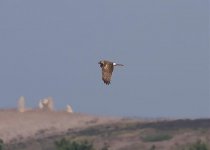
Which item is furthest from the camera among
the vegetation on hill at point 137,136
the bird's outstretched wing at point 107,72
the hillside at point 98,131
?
the hillside at point 98,131

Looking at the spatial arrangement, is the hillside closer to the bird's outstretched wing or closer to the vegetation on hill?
the vegetation on hill

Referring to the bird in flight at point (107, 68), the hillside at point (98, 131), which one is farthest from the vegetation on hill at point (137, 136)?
the bird in flight at point (107, 68)

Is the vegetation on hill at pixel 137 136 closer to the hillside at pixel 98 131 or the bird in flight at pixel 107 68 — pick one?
the hillside at pixel 98 131

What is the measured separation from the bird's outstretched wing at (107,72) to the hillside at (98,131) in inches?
1710

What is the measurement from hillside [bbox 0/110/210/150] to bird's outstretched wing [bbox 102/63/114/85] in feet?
142

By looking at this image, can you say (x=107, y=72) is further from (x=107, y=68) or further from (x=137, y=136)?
(x=137, y=136)

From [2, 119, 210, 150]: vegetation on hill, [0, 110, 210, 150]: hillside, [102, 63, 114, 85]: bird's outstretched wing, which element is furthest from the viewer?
[0, 110, 210, 150]: hillside

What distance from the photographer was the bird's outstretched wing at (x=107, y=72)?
20875 mm

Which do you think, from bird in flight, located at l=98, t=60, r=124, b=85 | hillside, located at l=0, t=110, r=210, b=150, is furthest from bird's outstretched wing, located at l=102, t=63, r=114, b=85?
hillside, located at l=0, t=110, r=210, b=150

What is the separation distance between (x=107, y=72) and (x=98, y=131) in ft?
216

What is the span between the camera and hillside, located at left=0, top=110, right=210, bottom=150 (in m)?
72.9

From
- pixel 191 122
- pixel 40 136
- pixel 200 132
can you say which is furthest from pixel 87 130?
pixel 200 132

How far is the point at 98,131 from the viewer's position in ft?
284

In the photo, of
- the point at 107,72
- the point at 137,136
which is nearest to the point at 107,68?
the point at 107,72
